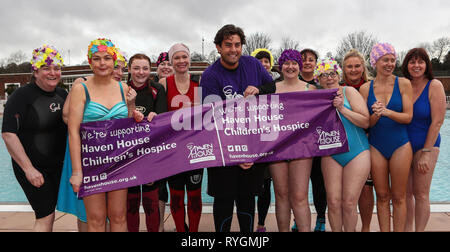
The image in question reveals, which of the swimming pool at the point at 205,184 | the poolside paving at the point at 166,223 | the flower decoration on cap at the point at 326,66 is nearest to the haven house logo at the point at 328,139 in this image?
the flower decoration on cap at the point at 326,66

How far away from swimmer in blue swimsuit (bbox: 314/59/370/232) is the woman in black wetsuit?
268 centimetres

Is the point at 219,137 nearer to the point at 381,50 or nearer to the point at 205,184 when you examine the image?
the point at 381,50

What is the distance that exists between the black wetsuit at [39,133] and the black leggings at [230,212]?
5.12 feet

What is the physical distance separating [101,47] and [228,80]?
1219 millimetres

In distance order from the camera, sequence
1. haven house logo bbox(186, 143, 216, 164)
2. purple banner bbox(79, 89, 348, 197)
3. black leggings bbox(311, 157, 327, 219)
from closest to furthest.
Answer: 1. purple banner bbox(79, 89, 348, 197)
2. haven house logo bbox(186, 143, 216, 164)
3. black leggings bbox(311, 157, 327, 219)

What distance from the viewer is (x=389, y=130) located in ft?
10.1

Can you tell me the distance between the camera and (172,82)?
3.54 meters

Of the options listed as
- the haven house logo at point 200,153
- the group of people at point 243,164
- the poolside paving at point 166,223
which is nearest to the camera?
the group of people at point 243,164

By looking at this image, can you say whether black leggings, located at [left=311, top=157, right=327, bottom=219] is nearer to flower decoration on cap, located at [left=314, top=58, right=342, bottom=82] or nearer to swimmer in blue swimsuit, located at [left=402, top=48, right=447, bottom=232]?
swimmer in blue swimsuit, located at [left=402, top=48, right=447, bottom=232]

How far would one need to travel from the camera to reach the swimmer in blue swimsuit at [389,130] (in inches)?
120

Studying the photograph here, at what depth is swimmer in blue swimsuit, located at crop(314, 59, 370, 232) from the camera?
3045 millimetres

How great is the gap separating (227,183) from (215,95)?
2.92 ft

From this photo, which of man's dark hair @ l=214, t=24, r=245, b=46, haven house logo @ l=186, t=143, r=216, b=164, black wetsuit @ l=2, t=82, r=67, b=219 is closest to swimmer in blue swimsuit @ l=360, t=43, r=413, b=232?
man's dark hair @ l=214, t=24, r=245, b=46

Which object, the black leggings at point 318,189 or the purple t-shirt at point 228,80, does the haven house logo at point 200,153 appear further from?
the black leggings at point 318,189
